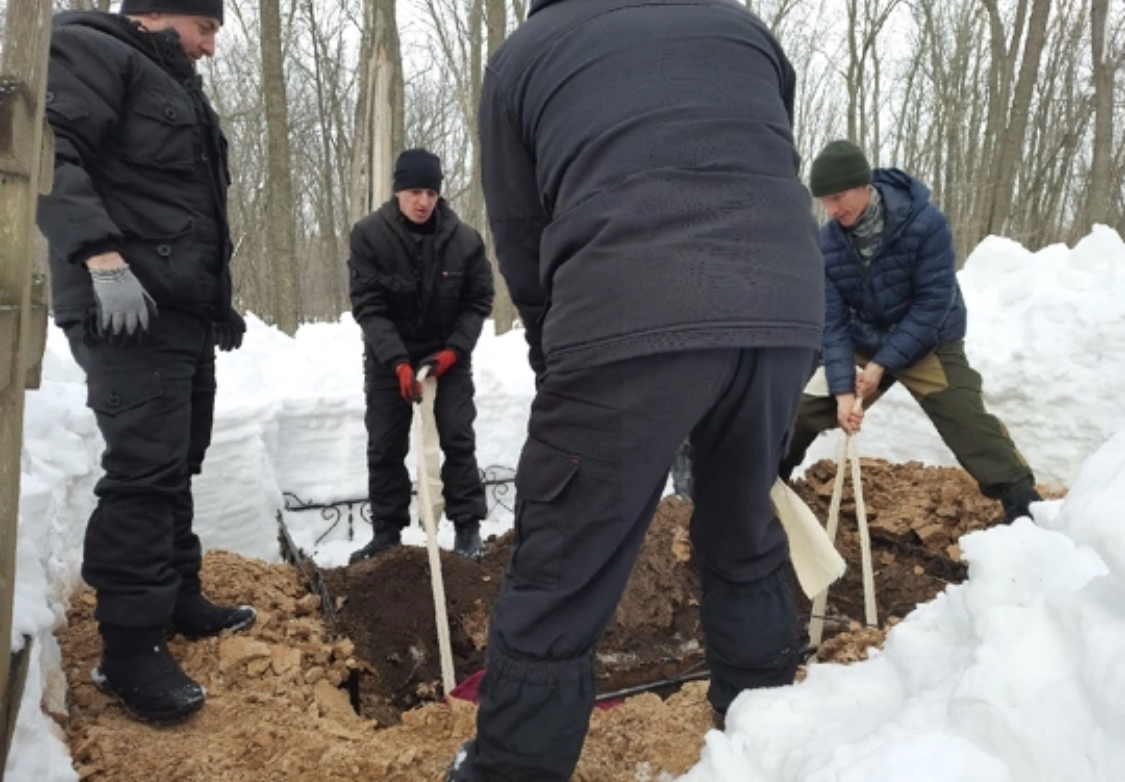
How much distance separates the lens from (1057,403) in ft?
20.2

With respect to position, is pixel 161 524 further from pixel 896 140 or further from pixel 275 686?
pixel 896 140

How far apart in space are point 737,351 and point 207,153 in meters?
1.81

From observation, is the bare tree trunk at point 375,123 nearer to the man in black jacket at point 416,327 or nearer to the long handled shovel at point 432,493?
the man in black jacket at point 416,327

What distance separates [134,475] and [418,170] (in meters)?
2.39

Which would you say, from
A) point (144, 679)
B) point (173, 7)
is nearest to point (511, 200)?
point (173, 7)

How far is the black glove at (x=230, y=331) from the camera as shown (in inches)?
107

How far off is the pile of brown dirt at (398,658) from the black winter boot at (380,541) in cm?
50

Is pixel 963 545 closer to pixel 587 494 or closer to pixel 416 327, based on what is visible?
pixel 587 494

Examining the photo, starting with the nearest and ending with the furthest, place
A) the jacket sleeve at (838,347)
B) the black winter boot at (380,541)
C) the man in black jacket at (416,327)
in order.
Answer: the jacket sleeve at (838,347)
the man in black jacket at (416,327)
the black winter boot at (380,541)

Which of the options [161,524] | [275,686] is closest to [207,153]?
[161,524]

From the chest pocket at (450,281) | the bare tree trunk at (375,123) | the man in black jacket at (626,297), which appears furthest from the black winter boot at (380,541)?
the bare tree trunk at (375,123)

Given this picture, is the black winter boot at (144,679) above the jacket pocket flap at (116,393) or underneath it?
underneath

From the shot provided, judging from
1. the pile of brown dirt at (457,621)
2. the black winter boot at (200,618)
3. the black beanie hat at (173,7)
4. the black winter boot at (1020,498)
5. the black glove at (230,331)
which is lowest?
the pile of brown dirt at (457,621)

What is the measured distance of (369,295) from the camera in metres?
4.45
